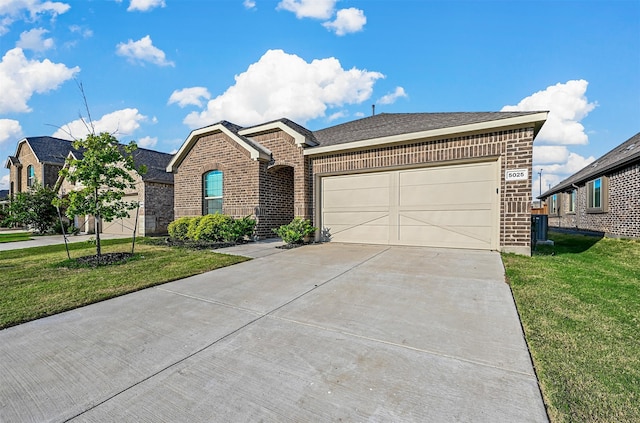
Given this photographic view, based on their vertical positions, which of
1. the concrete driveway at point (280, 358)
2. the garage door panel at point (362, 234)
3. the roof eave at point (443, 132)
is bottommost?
the concrete driveway at point (280, 358)

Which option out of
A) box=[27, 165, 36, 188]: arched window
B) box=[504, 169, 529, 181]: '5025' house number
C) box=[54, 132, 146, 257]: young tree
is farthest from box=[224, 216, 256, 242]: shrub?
box=[27, 165, 36, 188]: arched window

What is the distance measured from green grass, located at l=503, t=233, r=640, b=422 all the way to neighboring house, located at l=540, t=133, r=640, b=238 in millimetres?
5915

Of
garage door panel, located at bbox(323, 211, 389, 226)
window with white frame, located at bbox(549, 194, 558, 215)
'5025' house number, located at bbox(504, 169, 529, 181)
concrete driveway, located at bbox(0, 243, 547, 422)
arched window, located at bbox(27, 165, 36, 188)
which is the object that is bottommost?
concrete driveway, located at bbox(0, 243, 547, 422)

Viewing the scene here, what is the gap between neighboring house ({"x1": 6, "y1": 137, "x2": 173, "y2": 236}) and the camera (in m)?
13.8

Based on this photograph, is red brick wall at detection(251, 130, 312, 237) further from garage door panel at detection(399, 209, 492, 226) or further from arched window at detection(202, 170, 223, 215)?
garage door panel at detection(399, 209, 492, 226)

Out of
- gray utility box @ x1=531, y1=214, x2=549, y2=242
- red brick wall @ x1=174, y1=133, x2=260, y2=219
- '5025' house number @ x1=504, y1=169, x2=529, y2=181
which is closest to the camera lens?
'5025' house number @ x1=504, y1=169, x2=529, y2=181

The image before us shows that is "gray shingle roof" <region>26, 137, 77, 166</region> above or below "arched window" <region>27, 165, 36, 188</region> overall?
above

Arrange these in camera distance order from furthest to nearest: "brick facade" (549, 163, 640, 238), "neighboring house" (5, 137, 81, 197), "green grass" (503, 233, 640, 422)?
"neighboring house" (5, 137, 81, 197)
"brick facade" (549, 163, 640, 238)
"green grass" (503, 233, 640, 422)

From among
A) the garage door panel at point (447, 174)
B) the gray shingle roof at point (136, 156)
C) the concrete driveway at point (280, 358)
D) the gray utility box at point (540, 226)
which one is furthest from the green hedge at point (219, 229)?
the gray utility box at point (540, 226)

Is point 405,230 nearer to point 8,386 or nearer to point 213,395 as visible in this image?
point 213,395

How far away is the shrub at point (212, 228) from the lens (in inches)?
367

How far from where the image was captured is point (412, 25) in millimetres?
8453

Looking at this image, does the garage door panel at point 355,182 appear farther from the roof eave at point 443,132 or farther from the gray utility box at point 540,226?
the gray utility box at point 540,226

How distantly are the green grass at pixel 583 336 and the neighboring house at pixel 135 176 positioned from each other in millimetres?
8785
